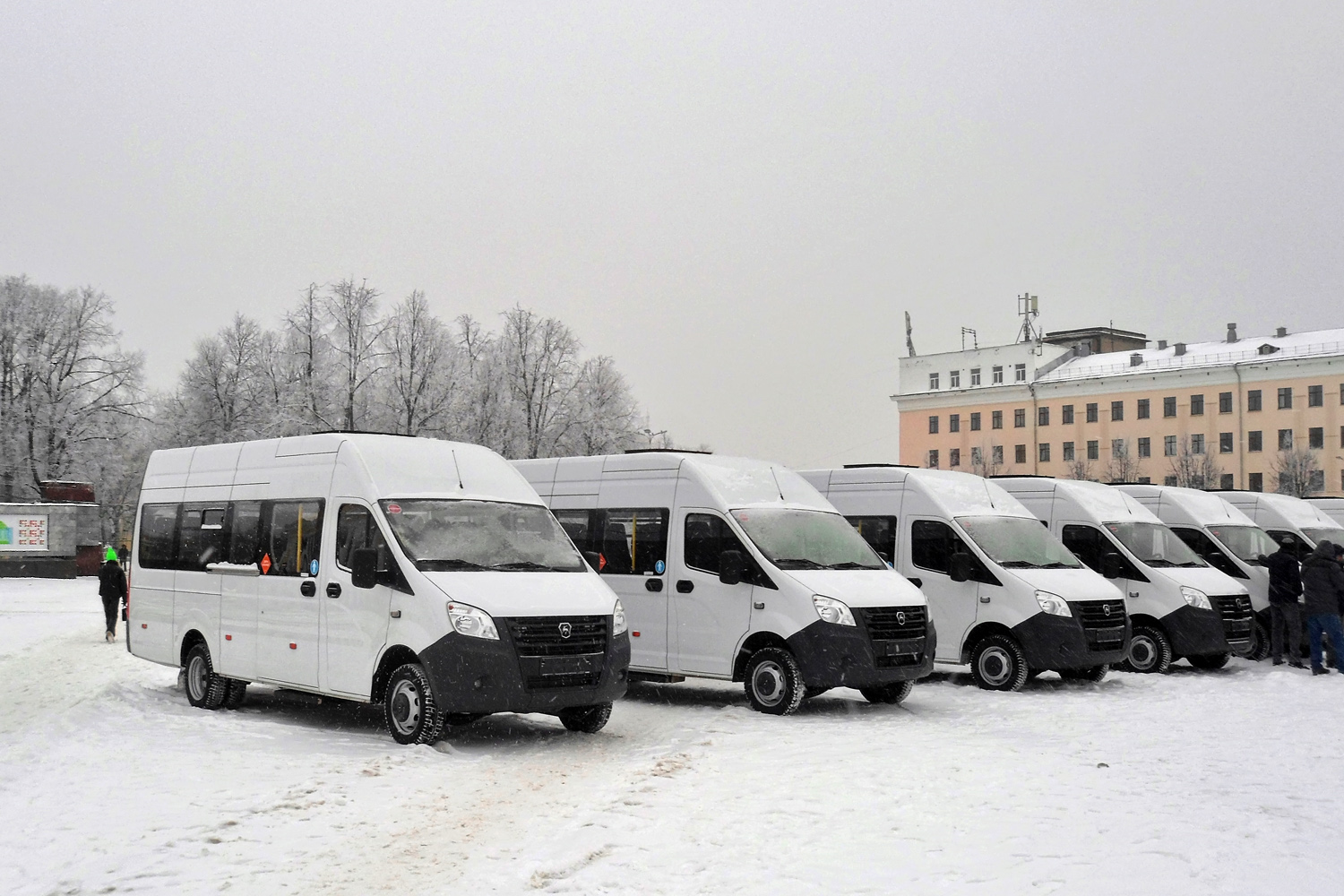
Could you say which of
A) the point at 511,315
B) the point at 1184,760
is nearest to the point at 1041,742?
the point at 1184,760

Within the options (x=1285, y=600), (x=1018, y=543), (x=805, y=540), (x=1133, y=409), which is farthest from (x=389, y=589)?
(x=1133, y=409)

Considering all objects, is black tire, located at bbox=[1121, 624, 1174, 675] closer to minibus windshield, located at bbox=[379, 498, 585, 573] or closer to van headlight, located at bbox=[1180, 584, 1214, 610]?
van headlight, located at bbox=[1180, 584, 1214, 610]

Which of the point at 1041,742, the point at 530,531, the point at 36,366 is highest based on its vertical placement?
the point at 36,366

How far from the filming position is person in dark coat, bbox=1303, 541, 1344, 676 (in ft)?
57.3

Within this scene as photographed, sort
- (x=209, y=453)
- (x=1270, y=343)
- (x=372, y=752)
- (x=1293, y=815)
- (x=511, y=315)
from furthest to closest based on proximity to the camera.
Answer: (x=1270, y=343) < (x=511, y=315) < (x=209, y=453) < (x=372, y=752) < (x=1293, y=815)

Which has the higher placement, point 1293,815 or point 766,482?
point 766,482

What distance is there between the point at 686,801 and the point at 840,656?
451cm

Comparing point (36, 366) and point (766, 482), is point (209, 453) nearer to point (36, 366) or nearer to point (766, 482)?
point (766, 482)

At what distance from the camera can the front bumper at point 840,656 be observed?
502 inches

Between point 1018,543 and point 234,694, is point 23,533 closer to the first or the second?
point 234,694

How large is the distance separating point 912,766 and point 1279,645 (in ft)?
37.6

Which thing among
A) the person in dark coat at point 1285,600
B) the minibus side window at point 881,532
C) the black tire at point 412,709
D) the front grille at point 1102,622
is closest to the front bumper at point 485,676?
the black tire at point 412,709

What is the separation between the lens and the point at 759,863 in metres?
6.95

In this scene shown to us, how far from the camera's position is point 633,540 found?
48.8 feet
